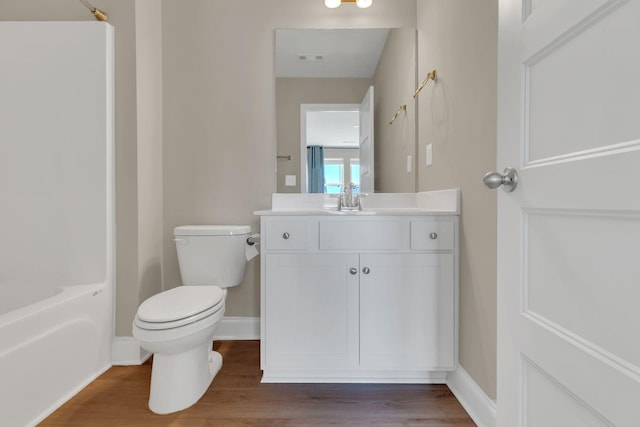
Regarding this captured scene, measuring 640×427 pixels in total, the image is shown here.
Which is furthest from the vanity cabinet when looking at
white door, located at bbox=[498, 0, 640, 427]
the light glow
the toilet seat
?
the light glow

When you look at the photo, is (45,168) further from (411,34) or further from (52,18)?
(411,34)

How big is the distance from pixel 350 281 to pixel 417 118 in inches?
44.6

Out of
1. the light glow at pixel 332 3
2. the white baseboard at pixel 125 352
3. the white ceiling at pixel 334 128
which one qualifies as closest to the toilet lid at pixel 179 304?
the white baseboard at pixel 125 352

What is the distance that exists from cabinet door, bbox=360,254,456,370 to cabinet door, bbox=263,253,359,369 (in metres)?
0.07

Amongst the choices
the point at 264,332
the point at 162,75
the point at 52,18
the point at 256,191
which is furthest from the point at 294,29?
the point at 264,332

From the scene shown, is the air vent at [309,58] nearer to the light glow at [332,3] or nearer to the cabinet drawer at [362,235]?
the light glow at [332,3]

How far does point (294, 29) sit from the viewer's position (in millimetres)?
2045

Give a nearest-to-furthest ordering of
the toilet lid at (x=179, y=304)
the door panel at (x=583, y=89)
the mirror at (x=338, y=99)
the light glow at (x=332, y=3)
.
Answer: the door panel at (x=583, y=89)
the toilet lid at (x=179, y=304)
the light glow at (x=332, y=3)
the mirror at (x=338, y=99)

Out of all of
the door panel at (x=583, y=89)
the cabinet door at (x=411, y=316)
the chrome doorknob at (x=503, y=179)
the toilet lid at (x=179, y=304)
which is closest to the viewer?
the door panel at (x=583, y=89)

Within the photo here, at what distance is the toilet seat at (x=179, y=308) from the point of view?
1.29 metres

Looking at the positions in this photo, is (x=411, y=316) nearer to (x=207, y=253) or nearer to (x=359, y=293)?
(x=359, y=293)

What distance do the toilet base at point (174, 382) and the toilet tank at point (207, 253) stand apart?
0.46m

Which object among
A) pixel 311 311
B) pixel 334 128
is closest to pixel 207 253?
pixel 311 311

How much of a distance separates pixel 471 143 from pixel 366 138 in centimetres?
84
